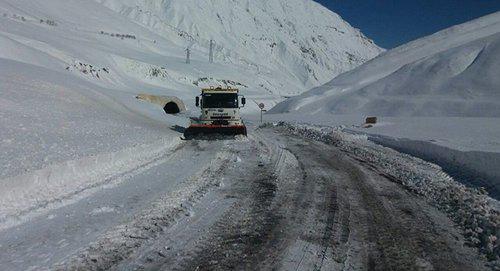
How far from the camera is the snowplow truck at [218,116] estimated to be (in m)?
23.7

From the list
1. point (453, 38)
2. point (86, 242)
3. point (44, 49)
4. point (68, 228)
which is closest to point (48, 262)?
point (86, 242)

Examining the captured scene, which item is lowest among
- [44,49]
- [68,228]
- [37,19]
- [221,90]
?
[68,228]

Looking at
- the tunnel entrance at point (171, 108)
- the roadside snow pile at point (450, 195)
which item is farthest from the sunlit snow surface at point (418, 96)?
the tunnel entrance at point (171, 108)

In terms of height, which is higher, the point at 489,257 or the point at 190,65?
the point at 190,65

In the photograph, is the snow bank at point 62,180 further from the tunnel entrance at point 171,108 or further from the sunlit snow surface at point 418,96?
the tunnel entrance at point 171,108

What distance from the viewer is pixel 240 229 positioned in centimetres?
795

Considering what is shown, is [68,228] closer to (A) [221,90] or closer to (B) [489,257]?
(B) [489,257]

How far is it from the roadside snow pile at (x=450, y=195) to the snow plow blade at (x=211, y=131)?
18.4 feet

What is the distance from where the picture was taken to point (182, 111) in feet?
149

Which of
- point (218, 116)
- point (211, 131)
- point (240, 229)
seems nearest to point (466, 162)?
point (240, 229)

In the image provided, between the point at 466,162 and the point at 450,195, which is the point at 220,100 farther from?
the point at 450,195

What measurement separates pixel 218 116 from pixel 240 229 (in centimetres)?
1686

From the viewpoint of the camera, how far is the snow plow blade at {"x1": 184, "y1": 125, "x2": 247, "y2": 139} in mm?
23578

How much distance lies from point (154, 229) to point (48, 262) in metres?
1.89
